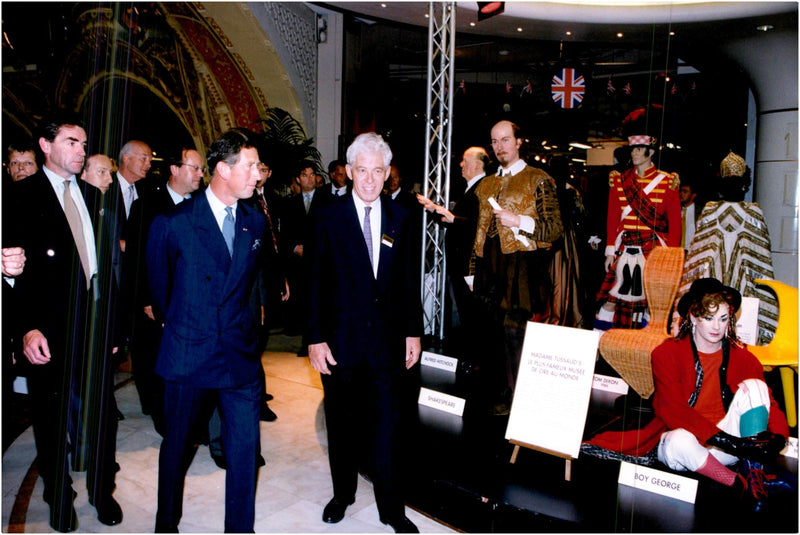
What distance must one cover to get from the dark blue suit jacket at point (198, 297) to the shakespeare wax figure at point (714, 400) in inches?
79.9

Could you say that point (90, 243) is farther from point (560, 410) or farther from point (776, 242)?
point (776, 242)

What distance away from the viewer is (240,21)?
293 inches

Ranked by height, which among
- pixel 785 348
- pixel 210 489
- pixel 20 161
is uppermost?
pixel 20 161

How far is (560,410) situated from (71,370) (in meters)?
2.20

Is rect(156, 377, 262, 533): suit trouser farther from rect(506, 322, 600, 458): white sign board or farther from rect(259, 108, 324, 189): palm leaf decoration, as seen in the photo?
rect(259, 108, 324, 189): palm leaf decoration

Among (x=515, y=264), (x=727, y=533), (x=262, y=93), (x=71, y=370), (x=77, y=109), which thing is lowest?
(x=727, y=533)

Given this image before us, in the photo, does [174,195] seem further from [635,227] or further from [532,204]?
[635,227]

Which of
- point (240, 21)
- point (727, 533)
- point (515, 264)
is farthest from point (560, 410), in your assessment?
point (240, 21)

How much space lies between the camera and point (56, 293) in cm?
246

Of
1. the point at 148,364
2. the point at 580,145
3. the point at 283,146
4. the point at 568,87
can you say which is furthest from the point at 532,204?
the point at 580,145

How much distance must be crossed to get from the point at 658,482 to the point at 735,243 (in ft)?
6.88

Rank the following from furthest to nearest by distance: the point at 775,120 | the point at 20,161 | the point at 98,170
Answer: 1. the point at 775,120
2. the point at 20,161
3. the point at 98,170

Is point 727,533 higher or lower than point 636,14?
lower

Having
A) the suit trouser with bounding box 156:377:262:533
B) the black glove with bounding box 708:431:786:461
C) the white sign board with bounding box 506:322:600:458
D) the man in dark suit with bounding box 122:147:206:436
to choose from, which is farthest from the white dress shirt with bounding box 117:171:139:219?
the black glove with bounding box 708:431:786:461
